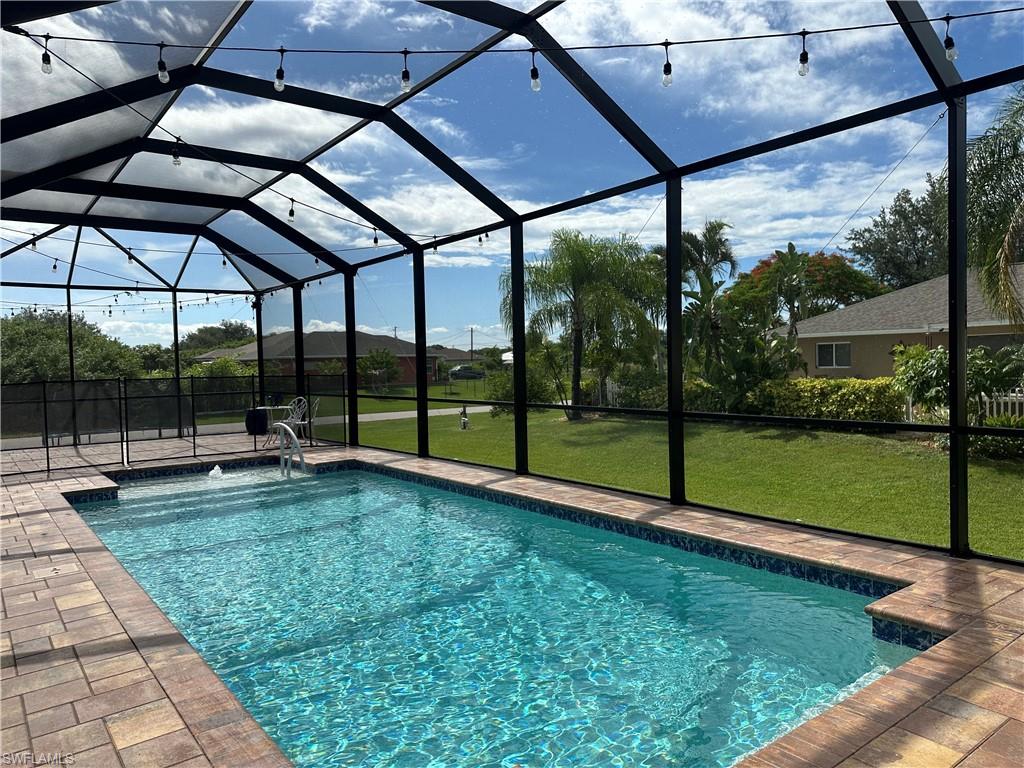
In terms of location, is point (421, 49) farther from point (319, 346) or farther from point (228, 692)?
point (319, 346)

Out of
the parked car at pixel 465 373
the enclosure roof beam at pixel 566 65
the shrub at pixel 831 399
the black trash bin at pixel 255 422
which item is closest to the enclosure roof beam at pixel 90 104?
the enclosure roof beam at pixel 566 65

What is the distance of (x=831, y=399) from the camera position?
38.0 ft

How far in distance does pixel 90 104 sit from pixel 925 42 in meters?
5.83

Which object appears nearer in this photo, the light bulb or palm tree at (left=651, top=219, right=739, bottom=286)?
the light bulb

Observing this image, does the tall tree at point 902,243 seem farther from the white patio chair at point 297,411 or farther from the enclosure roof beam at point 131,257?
the enclosure roof beam at point 131,257

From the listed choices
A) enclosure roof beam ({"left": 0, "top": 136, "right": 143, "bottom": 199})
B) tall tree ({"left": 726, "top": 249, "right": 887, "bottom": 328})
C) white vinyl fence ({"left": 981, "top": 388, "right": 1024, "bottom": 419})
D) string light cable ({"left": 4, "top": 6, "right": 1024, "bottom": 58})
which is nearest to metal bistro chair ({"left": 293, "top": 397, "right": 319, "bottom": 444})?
enclosure roof beam ({"left": 0, "top": 136, "right": 143, "bottom": 199})

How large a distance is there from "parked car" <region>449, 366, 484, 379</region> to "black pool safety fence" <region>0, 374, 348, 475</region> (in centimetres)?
1657

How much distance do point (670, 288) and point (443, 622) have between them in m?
3.22

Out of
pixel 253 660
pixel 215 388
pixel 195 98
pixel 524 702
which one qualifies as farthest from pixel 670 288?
pixel 215 388

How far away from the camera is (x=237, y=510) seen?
23.1 ft

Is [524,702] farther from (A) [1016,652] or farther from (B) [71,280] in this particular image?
(B) [71,280]

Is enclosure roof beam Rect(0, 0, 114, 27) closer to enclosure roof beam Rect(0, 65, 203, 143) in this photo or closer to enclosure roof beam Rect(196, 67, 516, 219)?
enclosure roof beam Rect(0, 65, 203, 143)

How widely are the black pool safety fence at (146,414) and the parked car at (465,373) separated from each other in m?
16.6

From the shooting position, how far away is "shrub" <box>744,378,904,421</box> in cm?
1087
